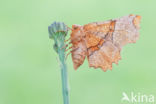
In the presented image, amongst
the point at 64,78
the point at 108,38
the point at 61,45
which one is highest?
the point at 108,38

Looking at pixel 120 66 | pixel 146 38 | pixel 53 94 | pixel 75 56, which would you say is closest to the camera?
pixel 75 56

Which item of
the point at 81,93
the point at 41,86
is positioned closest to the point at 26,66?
the point at 41,86

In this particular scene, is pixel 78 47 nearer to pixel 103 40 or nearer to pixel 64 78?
pixel 103 40

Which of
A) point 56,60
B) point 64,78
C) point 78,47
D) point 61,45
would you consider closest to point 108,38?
point 78,47

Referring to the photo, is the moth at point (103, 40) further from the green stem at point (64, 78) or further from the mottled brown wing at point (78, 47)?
the green stem at point (64, 78)

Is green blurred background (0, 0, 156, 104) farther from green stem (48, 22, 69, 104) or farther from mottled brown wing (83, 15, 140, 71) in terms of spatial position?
green stem (48, 22, 69, 104)

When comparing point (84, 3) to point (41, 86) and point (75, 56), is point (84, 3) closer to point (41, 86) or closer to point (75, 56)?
point (41, 86)
